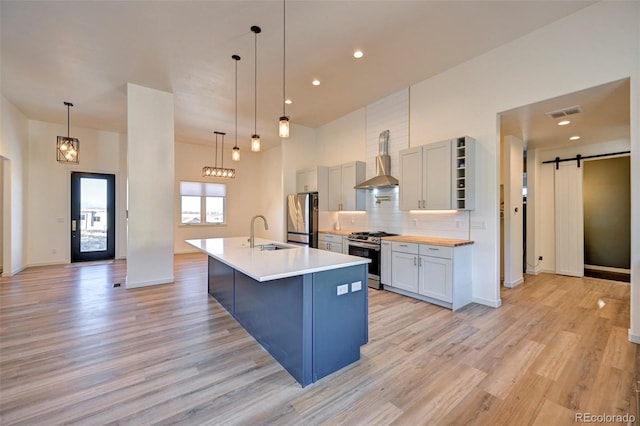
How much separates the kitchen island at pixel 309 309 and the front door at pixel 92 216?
20.6 ft

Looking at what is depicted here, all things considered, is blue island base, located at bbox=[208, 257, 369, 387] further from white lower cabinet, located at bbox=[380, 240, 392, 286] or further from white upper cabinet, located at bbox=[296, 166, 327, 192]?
white upper cabinet, located at bbox=[296, 166, 327, 192]

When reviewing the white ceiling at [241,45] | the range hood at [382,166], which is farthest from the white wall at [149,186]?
the range hood at [382,166]

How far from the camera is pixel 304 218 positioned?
6156mm

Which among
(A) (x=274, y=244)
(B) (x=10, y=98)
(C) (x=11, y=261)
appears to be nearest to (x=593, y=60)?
(A) (x=274, y=244)

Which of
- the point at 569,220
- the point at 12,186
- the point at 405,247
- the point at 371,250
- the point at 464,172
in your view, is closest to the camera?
the point at 464,172

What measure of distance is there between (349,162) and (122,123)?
5.55 m

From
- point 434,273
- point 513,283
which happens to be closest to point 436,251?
point 434,273

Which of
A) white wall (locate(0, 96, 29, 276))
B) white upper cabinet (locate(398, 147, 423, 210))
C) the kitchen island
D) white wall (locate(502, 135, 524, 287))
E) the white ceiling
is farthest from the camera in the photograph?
white wall (locate(0, 96, 29, 276))

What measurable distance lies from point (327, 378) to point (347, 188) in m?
3.97

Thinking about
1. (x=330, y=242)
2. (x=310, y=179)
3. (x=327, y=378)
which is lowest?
(x=327, y=378)

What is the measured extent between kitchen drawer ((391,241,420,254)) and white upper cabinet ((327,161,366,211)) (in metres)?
1.45

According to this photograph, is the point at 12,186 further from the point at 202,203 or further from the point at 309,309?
the point at 309,309

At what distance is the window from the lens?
27.1ft

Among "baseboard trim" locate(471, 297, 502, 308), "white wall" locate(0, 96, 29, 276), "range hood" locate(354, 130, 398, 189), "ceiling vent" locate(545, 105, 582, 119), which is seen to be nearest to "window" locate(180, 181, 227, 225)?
"white wall" locate(0, 96, 29, 276)
